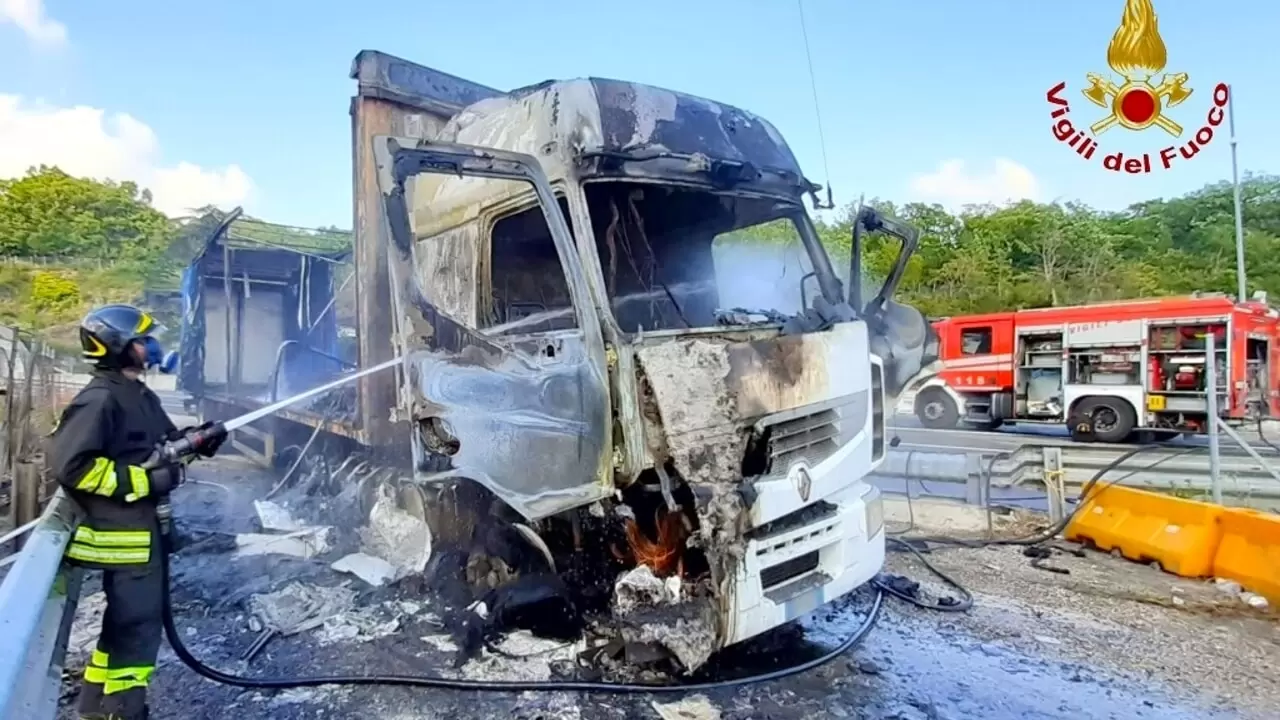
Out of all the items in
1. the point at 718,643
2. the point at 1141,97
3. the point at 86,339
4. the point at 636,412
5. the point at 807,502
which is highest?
the point at 1141,97

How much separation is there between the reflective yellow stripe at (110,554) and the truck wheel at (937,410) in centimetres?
1577

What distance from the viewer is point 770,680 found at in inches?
128

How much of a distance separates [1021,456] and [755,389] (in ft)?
13.6

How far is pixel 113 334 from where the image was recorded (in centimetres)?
288

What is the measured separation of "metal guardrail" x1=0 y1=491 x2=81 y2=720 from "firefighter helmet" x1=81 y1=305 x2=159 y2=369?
519 millimetres

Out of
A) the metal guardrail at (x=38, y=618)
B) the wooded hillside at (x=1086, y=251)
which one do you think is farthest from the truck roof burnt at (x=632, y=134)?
the wooded hillside at (x=1086, y=251)

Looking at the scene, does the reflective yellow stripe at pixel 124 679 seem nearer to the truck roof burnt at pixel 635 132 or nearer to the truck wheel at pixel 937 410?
the truck roof burnt at pixel 635 132

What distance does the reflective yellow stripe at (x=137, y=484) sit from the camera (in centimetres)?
274

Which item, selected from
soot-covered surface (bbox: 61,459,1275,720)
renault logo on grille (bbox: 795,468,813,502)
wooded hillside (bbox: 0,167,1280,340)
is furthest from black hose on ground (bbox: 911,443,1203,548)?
wooded hillside (bbox: 0,167,1280,340)

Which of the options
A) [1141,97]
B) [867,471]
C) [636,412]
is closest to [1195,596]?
[867,471]

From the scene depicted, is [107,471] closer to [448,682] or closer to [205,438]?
[205,438]

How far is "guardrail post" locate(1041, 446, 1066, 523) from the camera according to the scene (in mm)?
5802

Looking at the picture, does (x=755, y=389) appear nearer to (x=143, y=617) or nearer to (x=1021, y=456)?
(x=143, y=617)

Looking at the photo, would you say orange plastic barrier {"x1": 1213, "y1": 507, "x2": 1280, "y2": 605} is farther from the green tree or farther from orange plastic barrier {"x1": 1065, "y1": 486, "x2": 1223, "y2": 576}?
the green tree
